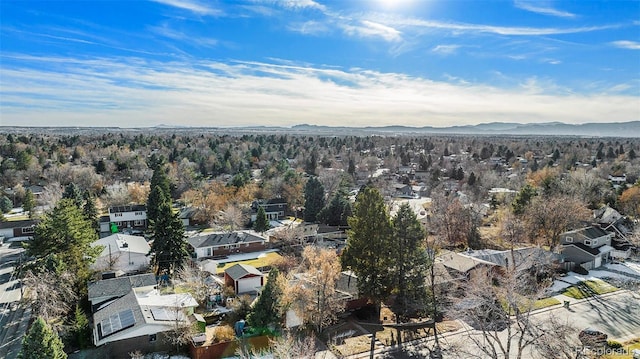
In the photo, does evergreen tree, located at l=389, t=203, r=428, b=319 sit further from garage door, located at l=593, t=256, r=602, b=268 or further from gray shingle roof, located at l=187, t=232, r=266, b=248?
garage door, located at l=593, t=256, r=602, b=268

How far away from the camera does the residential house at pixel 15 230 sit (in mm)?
46219

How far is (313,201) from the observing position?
53.3m

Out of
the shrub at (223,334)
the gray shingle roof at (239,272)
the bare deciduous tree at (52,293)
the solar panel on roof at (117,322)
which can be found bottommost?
the shrub at (223,334)

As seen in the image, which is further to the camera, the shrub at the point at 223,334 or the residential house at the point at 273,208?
the residential house at the point at 273,208

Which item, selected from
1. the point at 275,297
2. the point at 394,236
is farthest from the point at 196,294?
the point at 394,236

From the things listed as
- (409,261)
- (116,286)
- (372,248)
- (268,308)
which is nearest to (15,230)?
(116,286)

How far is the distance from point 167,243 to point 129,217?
2250 cm

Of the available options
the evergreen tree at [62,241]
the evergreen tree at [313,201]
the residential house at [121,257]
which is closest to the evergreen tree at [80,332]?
the evergreen tree at [62,241]

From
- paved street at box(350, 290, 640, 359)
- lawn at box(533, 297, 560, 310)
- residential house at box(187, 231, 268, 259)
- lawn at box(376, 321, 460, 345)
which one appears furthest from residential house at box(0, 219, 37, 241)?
lawn at box(533, 297, 560, 310)

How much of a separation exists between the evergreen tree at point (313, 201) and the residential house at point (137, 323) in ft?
98.3

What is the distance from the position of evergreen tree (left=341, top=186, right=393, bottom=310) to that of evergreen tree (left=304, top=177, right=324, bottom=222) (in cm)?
2676

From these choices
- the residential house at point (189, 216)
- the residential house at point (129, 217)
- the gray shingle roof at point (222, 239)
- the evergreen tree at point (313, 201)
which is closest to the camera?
the gray shingle roof at point (222, 239)

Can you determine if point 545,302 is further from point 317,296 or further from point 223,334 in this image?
point 223,334

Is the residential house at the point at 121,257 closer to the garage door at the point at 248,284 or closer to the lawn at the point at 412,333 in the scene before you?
the garage door at the point at 248,284
